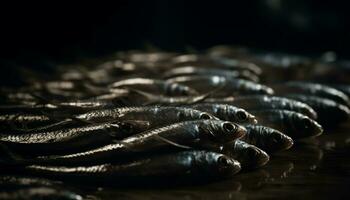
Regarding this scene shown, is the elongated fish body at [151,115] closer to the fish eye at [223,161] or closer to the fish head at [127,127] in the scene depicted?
the fish head at [127,127]

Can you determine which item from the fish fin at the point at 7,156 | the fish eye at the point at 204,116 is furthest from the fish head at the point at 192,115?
the fish fin at the point at 7,156

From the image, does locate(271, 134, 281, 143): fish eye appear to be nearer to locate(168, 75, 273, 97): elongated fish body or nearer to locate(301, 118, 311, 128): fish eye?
locate(301, 118, 311, 128): fish eye

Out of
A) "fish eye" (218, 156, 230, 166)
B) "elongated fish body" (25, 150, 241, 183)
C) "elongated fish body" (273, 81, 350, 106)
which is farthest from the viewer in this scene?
"elongated fish body" (273, 81, 350, 106)

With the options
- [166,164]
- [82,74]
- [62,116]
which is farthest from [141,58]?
[166,164]

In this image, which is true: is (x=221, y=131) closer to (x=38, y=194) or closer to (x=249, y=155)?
(x=249, y=155)

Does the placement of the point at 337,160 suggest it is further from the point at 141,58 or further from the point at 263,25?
the point at 263,25

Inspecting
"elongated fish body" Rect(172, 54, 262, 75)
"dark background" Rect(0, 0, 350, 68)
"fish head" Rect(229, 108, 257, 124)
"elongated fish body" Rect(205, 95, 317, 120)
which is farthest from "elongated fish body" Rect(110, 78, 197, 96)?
"dark background" Rect(0, 0, 350, 68)
